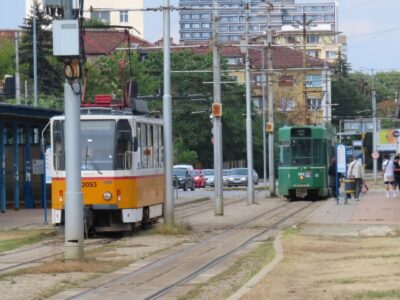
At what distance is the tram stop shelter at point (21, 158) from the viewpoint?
38.9 m

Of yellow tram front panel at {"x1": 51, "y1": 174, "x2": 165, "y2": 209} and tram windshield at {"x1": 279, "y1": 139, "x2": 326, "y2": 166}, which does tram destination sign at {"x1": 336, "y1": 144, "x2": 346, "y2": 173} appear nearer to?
tram windshield at {"x1": 279, "y1": 139, "x2": 326, "y2": 166}

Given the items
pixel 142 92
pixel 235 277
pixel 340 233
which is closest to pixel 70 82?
pixel 235 277

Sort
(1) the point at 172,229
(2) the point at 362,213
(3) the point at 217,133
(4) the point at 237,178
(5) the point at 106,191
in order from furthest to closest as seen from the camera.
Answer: (4) the point at 237,178
(3) the point at 217,133
(2) the point at 362,213
(1) the point at 172,229
(5) the point at 106,191

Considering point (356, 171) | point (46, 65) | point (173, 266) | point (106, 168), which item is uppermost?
point (46, 65)

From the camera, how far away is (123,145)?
26.9 metres

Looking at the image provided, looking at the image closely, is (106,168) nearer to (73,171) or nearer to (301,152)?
(73,171)

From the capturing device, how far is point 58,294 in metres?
15.8

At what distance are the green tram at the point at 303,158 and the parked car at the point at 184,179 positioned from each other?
2053cm

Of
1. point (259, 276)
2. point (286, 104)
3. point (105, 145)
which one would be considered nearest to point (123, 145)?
point (105, 145)

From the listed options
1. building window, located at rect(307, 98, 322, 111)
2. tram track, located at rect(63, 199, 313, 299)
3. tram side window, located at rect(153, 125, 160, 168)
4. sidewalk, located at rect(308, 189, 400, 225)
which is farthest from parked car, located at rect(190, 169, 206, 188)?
tram side window, located at rect(153, 125, 160, 168)

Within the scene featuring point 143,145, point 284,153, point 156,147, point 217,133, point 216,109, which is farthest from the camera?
point 284,153

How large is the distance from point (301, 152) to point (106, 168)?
998 inches

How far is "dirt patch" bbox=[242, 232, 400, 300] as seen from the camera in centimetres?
1409

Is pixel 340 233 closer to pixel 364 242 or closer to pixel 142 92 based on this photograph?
pixel 364 242
